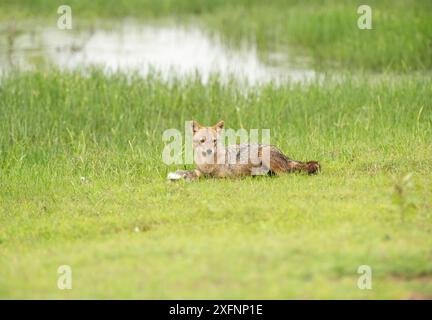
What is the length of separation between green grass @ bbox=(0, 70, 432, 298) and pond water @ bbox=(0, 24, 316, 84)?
341 centimetres

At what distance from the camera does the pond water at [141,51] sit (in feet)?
59.5

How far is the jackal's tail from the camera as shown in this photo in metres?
9.66

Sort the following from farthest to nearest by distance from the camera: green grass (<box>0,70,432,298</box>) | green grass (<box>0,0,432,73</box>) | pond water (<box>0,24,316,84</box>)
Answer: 1. pond water (<box>0,24,316,84</box>)
2. green grass (<box>0,0,432,73</box>)
3. green grass (<box>0,70,432,298</box>)

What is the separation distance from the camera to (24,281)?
269 inches

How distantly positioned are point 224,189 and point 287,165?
2.94ft

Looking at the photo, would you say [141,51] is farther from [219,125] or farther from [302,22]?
[219,125]

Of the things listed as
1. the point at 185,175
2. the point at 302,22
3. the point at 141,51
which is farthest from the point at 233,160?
the point at 302,22

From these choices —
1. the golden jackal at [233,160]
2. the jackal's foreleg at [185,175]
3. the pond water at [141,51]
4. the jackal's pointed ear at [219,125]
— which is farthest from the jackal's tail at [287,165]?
the pond water at [141,51]

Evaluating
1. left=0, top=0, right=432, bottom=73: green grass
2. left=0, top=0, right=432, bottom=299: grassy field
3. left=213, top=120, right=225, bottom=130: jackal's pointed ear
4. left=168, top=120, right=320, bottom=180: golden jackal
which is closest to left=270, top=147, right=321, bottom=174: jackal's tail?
left=168, top=120, right=320, bottom=180: golden jackal

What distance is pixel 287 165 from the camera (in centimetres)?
972

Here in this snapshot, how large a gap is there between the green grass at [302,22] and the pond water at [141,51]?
16.9 inches

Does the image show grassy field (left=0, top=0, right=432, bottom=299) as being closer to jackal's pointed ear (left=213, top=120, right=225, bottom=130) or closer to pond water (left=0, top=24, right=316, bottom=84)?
jackal's pointed ear (left=213, top=120, right=225, bottom=130)

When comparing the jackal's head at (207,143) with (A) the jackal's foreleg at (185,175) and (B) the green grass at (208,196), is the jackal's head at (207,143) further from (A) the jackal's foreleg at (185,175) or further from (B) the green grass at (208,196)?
(B) the green grass at (208,196)
